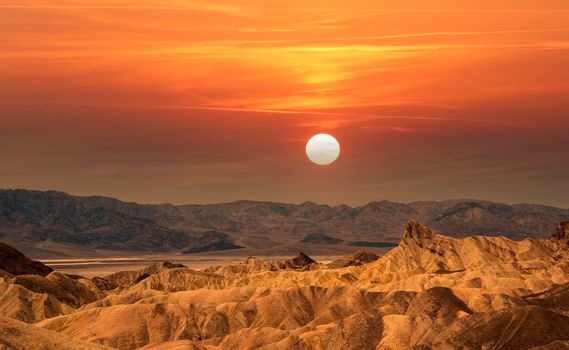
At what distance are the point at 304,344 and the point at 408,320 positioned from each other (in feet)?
73.9

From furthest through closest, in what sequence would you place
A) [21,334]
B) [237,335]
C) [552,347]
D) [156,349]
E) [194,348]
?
1. [237,335]
2. [156,349]
3. [194,348]
4. [552,347]
5. [21,334]

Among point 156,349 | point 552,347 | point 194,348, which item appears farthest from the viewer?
point 156,349

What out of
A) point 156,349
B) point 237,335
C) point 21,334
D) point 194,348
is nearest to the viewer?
point 21,334

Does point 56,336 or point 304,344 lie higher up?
point 56,336

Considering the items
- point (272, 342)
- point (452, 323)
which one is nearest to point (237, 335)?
point (272, 342)

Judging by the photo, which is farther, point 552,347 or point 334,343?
point 334,343

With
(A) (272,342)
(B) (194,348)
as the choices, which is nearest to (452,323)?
(A) (272,342)

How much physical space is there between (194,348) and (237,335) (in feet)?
100

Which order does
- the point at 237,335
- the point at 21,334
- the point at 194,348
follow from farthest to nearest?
the point at 237,335, the point at 194,348, the point at 21,334

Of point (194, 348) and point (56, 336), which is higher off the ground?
point (56, 336)

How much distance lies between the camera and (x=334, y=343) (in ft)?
596

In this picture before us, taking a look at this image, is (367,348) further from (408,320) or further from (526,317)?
(526,317)

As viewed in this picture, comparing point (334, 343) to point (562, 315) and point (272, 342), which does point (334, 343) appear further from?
point (562, 315)

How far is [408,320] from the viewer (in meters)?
188
